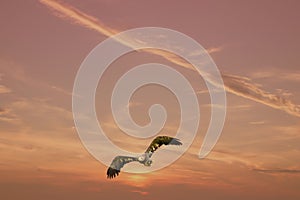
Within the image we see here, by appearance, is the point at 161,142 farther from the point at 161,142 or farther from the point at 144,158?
the point at 144,158

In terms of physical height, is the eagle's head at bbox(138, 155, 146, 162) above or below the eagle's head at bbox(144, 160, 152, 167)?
above

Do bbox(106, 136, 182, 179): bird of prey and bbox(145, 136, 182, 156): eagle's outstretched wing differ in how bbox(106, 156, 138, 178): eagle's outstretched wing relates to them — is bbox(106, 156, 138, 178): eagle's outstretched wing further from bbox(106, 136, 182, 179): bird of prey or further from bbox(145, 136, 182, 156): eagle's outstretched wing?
bbox(145, 136, 182, 156): eagle's outstretched wing

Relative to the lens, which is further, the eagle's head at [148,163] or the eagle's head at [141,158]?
Answer: the eagle's head at [141,158]

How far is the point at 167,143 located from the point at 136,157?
5842 mm

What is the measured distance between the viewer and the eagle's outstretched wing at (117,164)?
53.9m

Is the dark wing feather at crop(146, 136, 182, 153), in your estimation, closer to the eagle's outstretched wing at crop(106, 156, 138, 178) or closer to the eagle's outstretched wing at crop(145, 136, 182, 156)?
the eagle's outstretched wing at crop(145, 136, 182, 156)

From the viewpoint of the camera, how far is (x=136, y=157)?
54.5 meters

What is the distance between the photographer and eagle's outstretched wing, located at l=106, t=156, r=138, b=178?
5391cm

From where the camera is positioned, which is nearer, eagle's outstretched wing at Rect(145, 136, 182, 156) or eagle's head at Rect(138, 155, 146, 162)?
eagle's outstretched wing at Rect(145, 136, 182, 156)

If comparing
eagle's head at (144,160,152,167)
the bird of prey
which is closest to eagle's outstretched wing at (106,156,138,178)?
the bird of prey

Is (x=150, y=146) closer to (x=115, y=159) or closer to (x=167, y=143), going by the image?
(x=167, y=143)

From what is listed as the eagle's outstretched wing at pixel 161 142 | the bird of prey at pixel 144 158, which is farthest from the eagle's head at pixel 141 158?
the eagle's outstretched wing at pixel 161 142

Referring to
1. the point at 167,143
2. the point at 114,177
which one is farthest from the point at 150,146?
the point at 114,177

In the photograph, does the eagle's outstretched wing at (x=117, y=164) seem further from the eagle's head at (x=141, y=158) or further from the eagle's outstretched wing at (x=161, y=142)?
the eagle's outstretched wing at (x=161, y=142)
